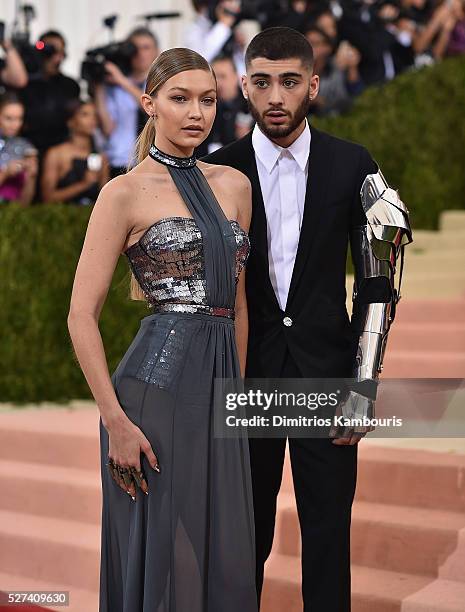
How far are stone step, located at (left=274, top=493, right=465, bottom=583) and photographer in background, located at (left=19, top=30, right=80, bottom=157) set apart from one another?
3.85 m

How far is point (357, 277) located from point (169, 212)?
63cm

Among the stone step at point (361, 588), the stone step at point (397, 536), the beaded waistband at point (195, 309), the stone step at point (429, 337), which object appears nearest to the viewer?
the beaded waistband at point (195, 309)

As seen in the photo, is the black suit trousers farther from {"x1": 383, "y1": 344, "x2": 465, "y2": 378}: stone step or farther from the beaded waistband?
{"x1": 383, "y1": 344, "x2": 465, "y2": 378}: stone step

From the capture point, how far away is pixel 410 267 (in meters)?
7.47

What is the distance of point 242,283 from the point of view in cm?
309

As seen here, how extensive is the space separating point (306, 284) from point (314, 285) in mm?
22

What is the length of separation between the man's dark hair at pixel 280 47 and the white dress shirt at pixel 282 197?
0.72 ft

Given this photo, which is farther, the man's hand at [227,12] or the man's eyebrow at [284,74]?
the man's hand at [227,12]

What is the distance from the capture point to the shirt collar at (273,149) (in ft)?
10.6

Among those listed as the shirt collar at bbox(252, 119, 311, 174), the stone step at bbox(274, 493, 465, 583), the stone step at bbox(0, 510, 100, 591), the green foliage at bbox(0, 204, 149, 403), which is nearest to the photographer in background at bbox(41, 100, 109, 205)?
the green foliage at bbox(0, 204, 149, 403)

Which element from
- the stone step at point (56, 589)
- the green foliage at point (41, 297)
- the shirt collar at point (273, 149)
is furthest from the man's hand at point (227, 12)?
the shirt collar at point (273, 149)

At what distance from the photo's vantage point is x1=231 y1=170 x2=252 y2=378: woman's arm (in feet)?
10.2

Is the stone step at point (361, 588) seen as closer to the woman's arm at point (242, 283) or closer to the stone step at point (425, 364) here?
the woman's arm at point (242, 283)

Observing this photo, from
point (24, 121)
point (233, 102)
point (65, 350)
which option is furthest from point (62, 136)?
point (65, 350)
